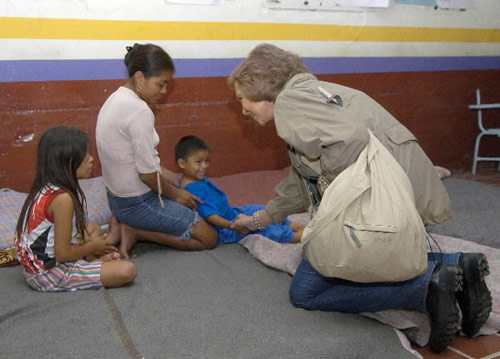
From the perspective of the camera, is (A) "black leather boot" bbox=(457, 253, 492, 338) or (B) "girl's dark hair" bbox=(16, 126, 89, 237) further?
(B) "girl's dark hair" bbox=(16, 126, 89, 237)

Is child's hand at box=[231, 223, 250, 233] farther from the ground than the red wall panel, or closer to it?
closer to it

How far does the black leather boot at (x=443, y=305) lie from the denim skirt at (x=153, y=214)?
145 centimetres

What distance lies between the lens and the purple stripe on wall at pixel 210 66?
3420mm

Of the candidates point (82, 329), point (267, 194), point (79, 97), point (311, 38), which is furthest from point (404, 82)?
point (82, 329)

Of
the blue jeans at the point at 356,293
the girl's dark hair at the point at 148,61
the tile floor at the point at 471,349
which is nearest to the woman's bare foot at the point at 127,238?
the girl's dark hair at the point at 148,61

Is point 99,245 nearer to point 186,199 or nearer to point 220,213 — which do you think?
point 186,199

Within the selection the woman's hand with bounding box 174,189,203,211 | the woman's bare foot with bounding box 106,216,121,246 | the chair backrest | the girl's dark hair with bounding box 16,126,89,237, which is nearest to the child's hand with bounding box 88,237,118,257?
the girl's dark hair with bounding box 16,126,89,237

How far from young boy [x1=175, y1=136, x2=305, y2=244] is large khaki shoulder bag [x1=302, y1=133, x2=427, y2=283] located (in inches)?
48.7

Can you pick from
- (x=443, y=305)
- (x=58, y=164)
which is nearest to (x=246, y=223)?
(x=58, y=164)

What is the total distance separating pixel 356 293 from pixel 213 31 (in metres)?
2.55

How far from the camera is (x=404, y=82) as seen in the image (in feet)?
16.1

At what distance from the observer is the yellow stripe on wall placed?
3.38 m

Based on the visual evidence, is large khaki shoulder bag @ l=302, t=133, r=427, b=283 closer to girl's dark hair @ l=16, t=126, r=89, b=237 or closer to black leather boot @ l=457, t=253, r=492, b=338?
black leather boot @ l=457, t=253, r=492, b=338

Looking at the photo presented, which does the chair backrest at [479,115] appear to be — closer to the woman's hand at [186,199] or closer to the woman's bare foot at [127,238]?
the woman's hand at [186,199]
